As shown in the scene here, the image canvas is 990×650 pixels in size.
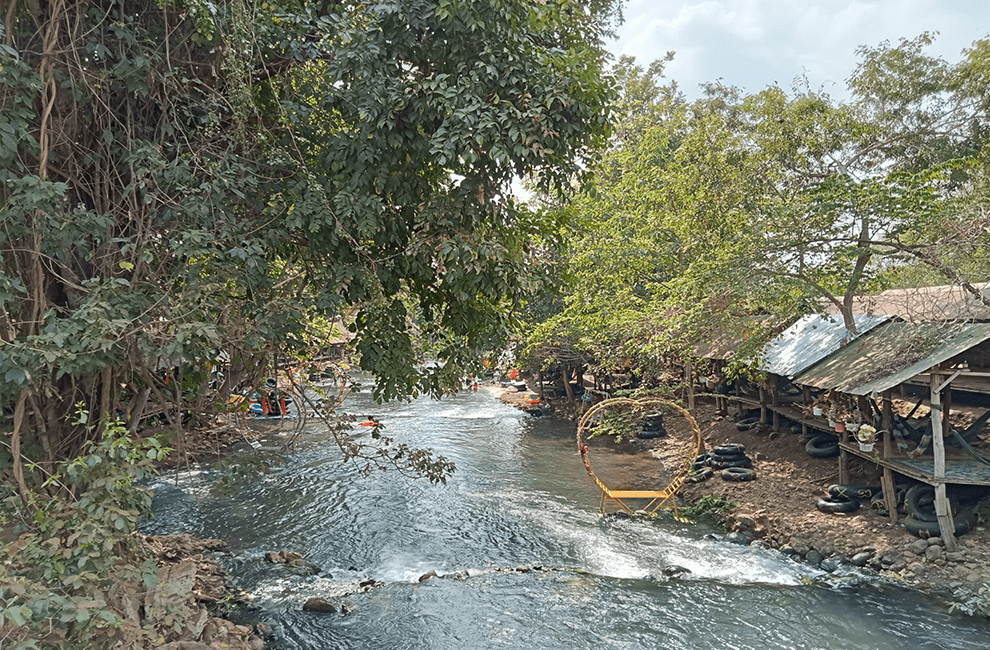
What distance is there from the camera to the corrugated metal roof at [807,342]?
42.7ft

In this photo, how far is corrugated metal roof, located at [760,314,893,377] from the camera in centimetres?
1302

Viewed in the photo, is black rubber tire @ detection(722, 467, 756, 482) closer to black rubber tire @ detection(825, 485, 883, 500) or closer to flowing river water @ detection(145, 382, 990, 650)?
flowing river water @ detection(145, 382, 990, 650)

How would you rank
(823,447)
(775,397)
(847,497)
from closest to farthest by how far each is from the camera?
(847,497), (823,447), (775,397)

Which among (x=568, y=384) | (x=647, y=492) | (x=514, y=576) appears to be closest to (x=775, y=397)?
(x=647, y=492)

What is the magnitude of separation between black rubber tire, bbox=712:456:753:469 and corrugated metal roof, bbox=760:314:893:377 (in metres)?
2.14

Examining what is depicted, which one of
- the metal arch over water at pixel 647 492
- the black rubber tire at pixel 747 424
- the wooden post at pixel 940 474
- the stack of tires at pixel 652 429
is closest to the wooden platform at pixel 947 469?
the wooden post at pixel 940 474

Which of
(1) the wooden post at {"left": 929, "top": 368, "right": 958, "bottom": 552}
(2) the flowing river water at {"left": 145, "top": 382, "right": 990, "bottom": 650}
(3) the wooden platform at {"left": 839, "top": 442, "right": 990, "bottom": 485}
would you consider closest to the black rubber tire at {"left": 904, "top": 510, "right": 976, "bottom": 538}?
(1) the wooden post at {"left": 929, "top": 368, "right": 958, "bottom": 552}

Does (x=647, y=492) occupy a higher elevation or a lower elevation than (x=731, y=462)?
lower

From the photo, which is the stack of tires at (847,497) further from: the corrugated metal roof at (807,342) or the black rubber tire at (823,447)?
the corrugated metal roof at (807,342)

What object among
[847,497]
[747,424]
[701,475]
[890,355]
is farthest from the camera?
[747,424]

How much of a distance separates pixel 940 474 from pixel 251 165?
10.2 meters

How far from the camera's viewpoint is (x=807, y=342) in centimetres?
1442

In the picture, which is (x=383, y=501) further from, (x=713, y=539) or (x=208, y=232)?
(x=208, y=232)

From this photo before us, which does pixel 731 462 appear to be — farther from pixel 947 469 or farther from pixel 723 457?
pixel 947 469
